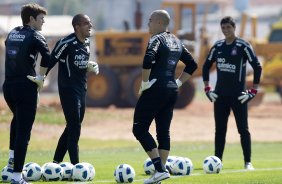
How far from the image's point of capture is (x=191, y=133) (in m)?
29.1

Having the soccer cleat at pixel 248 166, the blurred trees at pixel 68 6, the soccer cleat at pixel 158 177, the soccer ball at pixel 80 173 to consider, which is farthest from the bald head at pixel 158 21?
the blurred trees at pixel 68 6

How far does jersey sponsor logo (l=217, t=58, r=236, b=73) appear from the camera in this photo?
601 inches

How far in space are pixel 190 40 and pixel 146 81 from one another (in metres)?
24.9

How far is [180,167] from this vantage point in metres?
13.7

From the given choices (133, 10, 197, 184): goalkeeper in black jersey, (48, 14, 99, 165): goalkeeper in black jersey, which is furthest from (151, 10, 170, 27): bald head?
(48, 14, 99, 165): goalkeeper in black jersey

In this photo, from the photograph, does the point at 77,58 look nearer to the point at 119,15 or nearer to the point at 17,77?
the point at 17,77

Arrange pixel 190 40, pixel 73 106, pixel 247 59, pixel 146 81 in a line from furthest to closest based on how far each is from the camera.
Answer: pixel 190 40 < pixel 247 59 < pixel 73 106 < pixel 146 81

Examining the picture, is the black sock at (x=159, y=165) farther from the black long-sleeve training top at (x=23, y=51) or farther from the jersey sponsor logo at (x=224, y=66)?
the jersey sponsor logo at (x=224, y=66)

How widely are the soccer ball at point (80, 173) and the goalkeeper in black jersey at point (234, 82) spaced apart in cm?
326

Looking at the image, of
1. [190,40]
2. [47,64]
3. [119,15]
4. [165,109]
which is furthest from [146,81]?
[119,15]

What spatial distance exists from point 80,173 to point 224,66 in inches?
146

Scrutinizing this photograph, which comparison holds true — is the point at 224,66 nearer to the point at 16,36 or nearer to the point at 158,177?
the point at 158,177

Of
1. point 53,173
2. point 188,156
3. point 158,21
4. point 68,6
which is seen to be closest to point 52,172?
point 53,173

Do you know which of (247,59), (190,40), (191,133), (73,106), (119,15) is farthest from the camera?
(119,15)
